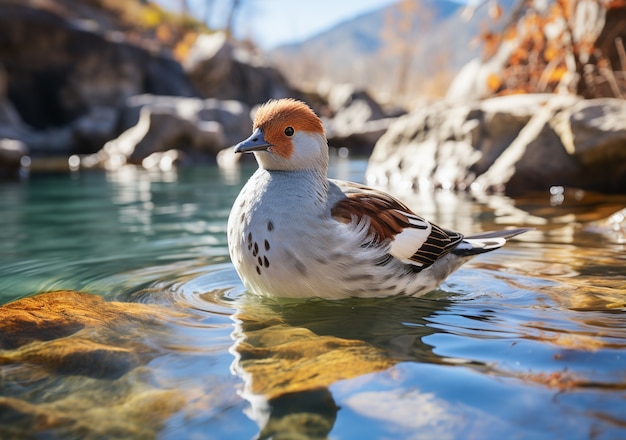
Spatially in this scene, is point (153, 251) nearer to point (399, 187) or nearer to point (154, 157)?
point (399, 187)


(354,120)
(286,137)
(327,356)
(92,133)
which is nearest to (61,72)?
(92,133)

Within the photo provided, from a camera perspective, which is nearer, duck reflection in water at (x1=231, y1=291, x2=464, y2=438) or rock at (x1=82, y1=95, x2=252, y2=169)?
duck reflection in water at (x1=231, y1=291, x2=464, y2=438)

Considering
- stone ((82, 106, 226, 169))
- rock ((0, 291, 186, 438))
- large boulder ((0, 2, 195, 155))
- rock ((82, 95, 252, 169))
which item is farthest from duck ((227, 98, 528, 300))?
large boulder ((0, 2, 195, 155))

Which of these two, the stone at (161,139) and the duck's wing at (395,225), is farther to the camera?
the stone at (161,139)

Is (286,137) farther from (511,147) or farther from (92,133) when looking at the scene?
(92,133)

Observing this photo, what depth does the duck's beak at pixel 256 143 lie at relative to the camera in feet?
11.4

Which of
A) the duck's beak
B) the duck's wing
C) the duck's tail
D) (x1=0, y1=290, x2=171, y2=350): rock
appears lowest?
(x1=0, y1=290, x2=171, y2=350): rock

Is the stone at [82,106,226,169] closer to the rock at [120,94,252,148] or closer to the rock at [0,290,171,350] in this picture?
the rock at [120,94,252,148]

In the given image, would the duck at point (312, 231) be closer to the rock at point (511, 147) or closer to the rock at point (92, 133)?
the rock at point (511, 147)

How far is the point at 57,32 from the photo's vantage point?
90.0 feet

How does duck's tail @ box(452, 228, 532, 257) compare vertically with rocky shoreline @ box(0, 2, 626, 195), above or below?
below

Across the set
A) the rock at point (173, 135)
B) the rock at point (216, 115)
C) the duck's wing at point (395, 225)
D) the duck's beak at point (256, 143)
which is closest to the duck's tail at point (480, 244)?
the duck's wing at point (395, 225)

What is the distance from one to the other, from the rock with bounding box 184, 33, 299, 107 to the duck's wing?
2812 cm

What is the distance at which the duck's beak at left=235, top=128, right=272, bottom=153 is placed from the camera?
3.47m
